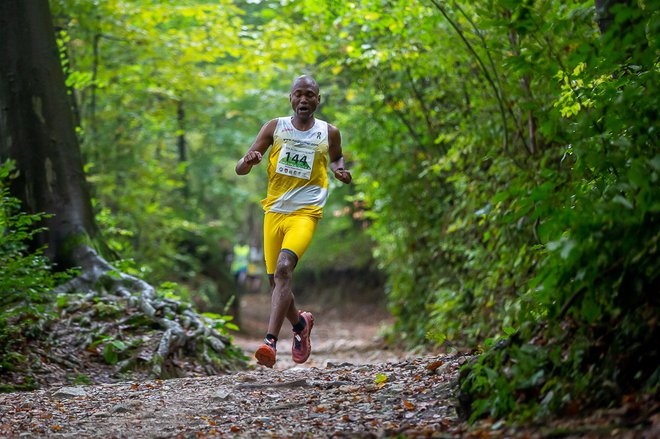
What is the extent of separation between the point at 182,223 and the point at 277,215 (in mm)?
10478

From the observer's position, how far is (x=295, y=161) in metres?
5.96

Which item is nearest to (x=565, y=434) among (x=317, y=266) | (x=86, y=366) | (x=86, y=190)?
(x=86, y=366)

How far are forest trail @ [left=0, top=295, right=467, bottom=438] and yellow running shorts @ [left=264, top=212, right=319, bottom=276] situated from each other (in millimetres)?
930

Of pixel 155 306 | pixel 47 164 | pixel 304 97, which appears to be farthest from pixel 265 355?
pixel 47 164

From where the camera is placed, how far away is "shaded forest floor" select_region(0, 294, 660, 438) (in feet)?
10.8

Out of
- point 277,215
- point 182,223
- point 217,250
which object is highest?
point 277,215

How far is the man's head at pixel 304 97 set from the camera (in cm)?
596

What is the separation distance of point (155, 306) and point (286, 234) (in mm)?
2607

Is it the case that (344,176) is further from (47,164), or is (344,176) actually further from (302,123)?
(47,164)

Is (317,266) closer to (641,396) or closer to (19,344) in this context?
(19,344)

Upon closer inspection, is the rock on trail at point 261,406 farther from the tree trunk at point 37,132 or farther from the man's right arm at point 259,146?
the tree trunk at point 37,132

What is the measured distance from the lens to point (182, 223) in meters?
16.1

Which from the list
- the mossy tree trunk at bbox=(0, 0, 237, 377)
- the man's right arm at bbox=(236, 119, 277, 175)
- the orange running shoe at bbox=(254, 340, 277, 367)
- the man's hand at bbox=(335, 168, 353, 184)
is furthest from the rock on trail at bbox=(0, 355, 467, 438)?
the mossy tree trunk at bbox=(0, 0, 237, 377)

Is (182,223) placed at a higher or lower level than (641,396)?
lower
